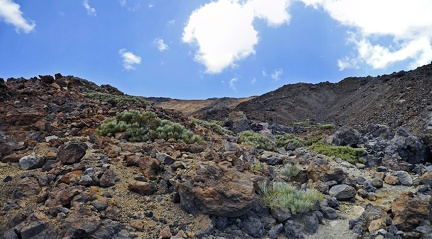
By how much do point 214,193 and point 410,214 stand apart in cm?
323

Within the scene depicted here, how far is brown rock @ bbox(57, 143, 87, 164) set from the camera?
6795 mm

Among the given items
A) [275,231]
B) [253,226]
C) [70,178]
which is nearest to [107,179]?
[70,178]

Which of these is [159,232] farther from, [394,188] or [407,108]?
[407,108]

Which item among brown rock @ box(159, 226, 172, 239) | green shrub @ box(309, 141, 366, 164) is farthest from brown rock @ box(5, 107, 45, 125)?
green shrub @ box(309, 141, 366, 164)

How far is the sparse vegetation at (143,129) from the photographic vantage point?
9.52 meters

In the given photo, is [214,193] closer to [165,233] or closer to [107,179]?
[165,233]

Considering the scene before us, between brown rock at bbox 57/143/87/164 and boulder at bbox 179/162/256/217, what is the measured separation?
2.15 m

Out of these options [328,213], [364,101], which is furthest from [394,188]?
[364,101]

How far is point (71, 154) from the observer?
270 inches

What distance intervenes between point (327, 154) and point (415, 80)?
20814 millimetres

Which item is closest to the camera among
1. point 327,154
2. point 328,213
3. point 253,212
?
point 253,212

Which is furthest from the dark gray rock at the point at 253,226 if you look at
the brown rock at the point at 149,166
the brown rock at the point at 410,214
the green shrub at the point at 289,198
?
the brown rock at the point at 410,214

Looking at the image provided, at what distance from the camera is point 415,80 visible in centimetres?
2892

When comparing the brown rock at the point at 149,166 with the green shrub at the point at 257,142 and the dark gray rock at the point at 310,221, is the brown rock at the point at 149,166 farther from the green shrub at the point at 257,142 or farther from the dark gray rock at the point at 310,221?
the green shrub at the point at 257,142
